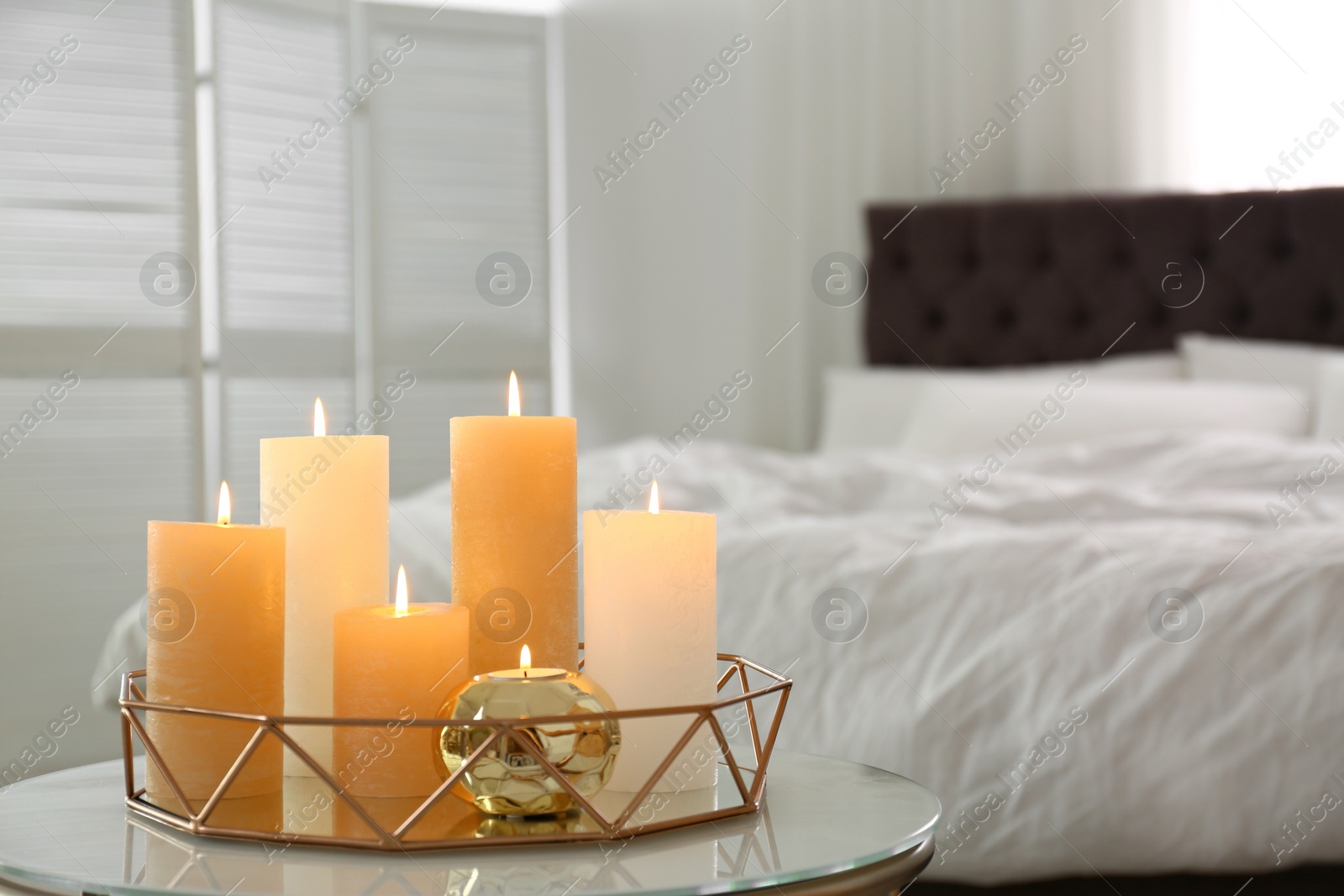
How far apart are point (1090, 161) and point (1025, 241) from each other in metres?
0.26

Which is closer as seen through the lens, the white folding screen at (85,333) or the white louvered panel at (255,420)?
the white folding screen at (85,333)

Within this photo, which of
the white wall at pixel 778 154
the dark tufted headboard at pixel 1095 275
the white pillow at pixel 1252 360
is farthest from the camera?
the white wall at pixel 778 154

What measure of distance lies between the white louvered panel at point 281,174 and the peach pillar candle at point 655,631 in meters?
2.43

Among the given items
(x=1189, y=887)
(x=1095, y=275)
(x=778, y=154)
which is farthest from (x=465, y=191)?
(x=1189, y=887)

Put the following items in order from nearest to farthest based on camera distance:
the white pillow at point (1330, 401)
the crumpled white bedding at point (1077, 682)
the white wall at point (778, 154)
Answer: the crumpled white bedding at point (1077, 682) → the white pillow at point (1330, 401) → the white wall at point (778, 154)

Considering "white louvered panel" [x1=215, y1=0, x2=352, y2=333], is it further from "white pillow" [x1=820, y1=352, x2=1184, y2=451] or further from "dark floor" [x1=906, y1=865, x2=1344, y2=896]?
"dark floor" [x1=906, y1=865, x2=1344, y2=896]

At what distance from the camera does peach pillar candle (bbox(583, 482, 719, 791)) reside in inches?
23.6

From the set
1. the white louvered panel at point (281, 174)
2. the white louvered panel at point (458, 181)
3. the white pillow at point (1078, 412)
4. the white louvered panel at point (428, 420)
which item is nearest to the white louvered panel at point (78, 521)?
the white louvered panel at point (281, 174)

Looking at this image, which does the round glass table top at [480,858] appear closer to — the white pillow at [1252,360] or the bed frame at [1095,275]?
the white pillow at [1252,360]

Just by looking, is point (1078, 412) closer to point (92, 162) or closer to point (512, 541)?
point (512, 541)

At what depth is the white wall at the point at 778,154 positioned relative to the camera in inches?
118

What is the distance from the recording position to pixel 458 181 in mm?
3189

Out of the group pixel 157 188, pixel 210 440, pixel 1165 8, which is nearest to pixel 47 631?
pixel 210 440

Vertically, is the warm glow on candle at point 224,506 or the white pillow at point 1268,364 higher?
the white pillow at point 1268,364
